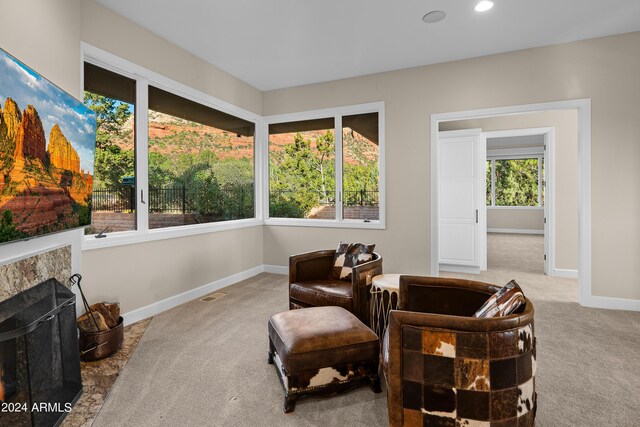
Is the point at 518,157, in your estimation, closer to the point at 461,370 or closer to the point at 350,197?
the point at 350,197

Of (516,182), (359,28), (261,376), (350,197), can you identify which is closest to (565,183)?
(350,197)

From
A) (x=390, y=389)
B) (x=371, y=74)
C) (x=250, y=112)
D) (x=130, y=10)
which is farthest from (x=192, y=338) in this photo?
(x=371, y=74)

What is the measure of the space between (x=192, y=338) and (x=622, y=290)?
4.45 meters

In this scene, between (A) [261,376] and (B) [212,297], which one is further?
(B) [212,297]

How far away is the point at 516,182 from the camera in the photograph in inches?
432

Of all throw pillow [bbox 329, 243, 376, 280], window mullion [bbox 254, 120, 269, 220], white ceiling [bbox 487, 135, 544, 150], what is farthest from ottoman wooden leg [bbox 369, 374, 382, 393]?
white ceiling [bbox 487, 135, 544, 150]

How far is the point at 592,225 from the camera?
149 inches

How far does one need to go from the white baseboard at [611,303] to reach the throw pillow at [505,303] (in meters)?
2.92

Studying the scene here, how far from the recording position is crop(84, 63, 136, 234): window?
3.09 m

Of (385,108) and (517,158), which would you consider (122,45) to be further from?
(517,158)

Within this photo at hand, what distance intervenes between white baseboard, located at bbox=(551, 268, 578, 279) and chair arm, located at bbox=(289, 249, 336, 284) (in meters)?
3.84

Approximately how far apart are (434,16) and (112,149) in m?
3.31

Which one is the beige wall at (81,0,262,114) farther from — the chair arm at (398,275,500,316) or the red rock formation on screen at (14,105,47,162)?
the chair arm at (398,275,500,316)

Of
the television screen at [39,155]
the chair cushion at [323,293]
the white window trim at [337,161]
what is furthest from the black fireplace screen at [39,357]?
the white window trim at [337,161]
